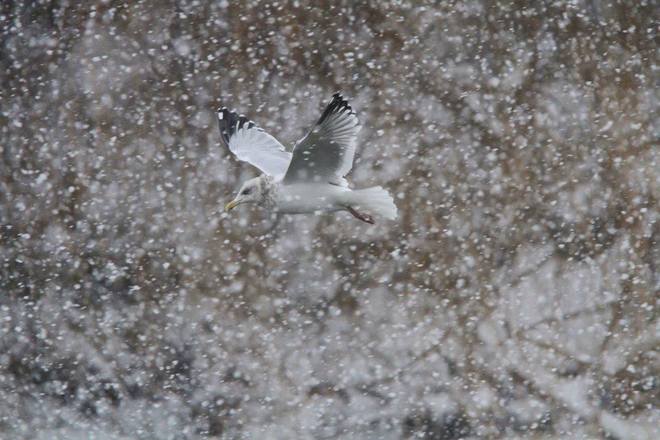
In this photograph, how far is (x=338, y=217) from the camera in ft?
20.6

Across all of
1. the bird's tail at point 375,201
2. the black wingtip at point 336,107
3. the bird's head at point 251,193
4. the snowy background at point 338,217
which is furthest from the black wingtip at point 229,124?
the snowy background at point 338,217

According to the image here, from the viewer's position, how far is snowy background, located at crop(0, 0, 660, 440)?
617 cm

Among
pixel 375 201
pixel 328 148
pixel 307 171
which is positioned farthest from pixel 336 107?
pixel 375 201

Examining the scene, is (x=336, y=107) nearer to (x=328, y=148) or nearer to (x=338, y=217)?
(x=328, y=148)

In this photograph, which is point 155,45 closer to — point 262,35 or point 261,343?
point 262,35

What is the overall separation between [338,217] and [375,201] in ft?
6.80

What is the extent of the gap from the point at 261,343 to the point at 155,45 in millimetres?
1483

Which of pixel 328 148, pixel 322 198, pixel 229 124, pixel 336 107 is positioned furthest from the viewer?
pixel 229 124

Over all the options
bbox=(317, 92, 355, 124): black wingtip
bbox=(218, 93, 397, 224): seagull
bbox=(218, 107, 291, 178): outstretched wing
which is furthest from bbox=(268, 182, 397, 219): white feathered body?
bbox=(317, 92, 355, 124): black wingtip

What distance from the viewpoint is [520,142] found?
21.0 ft

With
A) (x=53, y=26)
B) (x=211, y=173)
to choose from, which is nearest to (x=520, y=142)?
(x=211, y=173)

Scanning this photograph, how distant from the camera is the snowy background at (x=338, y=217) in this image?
6.17m

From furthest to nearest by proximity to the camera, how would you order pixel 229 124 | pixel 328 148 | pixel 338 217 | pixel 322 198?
pixel 338 217, pixel 229 124, pixel 322 198, pixel 328 148

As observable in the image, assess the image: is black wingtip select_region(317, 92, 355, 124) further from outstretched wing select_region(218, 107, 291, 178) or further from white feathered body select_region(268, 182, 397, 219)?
outstretched wing select_region(218, 107, 291, 178)
